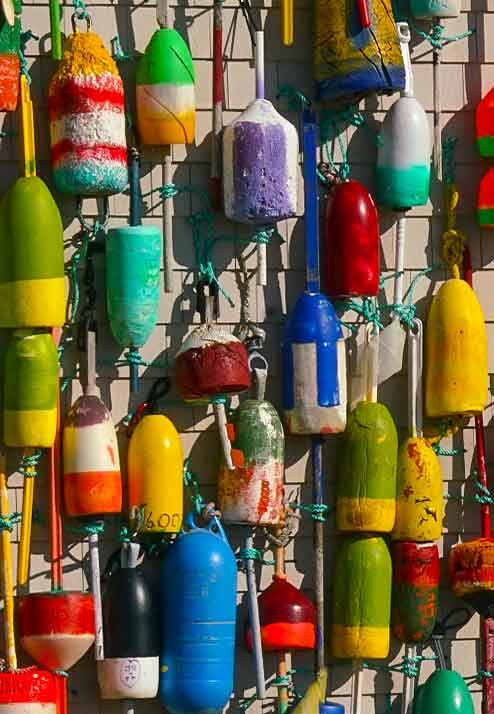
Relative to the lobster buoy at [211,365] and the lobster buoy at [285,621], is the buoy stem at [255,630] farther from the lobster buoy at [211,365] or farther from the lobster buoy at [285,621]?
the lobster buoy at [211,365]

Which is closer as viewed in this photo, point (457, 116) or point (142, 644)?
point (142, 644)

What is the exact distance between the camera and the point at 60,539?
23.3ft

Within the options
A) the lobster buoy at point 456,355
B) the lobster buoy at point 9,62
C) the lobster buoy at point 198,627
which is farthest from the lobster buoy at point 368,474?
the lobster buoy at point 9,62

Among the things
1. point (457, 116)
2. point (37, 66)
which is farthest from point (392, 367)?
point (37, 66)

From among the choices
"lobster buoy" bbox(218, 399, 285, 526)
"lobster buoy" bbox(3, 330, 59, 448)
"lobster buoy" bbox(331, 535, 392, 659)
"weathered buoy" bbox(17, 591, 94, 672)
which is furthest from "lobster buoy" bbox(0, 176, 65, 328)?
"lobster buoy" bbox(331, 535, 392, 659)

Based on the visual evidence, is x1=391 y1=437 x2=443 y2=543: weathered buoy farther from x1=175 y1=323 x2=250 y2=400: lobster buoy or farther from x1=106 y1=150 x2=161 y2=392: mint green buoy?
x1=106 y1=150 x2=161 y2=392: mint green buoy

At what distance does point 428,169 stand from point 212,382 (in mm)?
1060

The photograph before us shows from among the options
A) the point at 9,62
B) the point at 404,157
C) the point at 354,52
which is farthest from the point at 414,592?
the point at 9,62

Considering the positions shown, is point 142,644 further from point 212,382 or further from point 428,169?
point 428,169

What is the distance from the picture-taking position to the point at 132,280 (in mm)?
7086

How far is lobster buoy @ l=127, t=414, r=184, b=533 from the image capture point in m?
7.06

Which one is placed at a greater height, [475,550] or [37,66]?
[37,66]

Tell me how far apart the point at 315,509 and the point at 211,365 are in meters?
0.63

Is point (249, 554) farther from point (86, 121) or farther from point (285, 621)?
point (86, 121)
